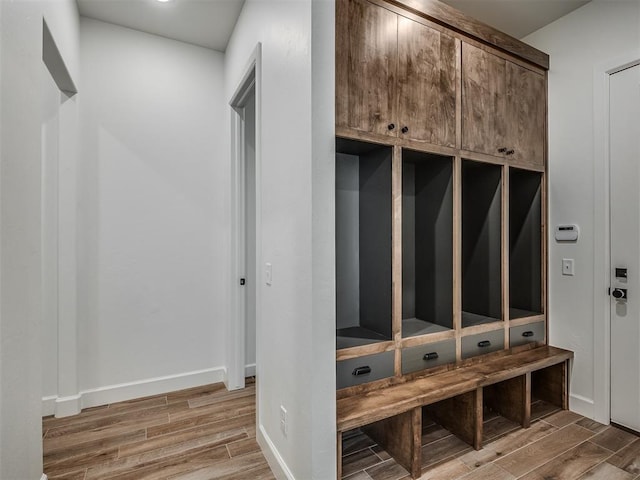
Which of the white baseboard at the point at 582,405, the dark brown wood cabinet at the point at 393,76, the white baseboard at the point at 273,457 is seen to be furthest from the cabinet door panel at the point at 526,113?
the white baseboard at the point at 273,457

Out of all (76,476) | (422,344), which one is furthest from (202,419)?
(422,344)

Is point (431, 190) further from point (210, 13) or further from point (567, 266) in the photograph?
point (210, 13)

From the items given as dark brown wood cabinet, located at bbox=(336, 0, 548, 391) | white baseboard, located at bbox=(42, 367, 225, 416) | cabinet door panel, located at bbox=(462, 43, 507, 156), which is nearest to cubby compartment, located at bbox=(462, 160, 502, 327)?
dark brown wood cabinet, located at bbox=(336, 0, 548, 391)

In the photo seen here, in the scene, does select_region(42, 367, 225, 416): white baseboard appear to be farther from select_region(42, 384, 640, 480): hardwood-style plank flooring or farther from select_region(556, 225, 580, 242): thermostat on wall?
select_region(556, 225, 580, 242): thermostat on wall

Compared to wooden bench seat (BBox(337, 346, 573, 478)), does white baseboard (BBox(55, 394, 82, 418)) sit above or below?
below

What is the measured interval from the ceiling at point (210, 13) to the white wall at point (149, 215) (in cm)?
14

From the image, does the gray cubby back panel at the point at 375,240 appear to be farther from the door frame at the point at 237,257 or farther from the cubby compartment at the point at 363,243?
the door frame at the point at 237,257

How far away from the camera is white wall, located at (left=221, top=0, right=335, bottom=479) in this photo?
1.44 metres

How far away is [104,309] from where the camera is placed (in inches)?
102

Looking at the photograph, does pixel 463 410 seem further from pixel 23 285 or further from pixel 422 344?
pixel 23 285

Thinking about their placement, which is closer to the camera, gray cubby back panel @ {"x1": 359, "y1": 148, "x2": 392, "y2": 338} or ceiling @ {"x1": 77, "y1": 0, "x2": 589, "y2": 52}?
gray cubby back panel @ {"x1": 359, "y1": 148, "x2": 392, "y2": 338}

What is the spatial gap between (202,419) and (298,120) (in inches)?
81.9

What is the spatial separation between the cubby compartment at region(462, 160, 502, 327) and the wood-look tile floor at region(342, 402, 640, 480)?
699 mm

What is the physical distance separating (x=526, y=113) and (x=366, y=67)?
1.43 metres
